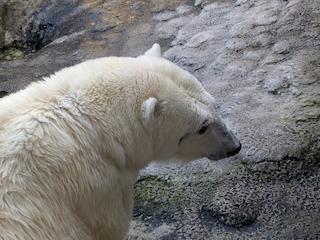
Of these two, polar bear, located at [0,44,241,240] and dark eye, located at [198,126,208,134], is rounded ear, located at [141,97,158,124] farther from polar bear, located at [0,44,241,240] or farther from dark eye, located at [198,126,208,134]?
dark eye, located at [198,126,208,134]

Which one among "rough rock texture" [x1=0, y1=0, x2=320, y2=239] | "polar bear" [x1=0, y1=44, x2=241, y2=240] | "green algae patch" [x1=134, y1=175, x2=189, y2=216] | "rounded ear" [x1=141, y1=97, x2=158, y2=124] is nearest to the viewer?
"polar bear" [x1=0, y1=44, x2=241, y2=240]

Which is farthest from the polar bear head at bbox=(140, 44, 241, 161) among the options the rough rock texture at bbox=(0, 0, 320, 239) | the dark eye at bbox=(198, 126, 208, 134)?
the rough rock texture at bbox=(0, 0, 320, 239)

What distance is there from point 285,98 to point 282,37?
118cm

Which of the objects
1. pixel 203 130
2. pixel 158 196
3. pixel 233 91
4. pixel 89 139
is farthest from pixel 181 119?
pixel 233 91

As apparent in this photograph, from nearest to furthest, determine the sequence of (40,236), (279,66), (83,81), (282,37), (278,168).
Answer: (40,236)
(83,81)
(278,168)
(279,66)
(282,37)

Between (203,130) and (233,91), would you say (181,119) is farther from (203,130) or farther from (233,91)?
(233,91)

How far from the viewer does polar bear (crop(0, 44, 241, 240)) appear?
1693mm

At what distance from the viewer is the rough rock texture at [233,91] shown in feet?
9.09

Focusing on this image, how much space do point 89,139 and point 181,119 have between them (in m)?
0.57

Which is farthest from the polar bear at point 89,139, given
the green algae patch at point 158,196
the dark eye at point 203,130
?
the green algae patch at point 158,196

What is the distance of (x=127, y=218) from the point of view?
2.17m

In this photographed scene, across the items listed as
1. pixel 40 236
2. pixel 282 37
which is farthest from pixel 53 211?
pixel 282 37

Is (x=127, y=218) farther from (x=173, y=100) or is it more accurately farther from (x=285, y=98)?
(x=285, y=98)

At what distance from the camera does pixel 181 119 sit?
2.14 meters
